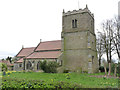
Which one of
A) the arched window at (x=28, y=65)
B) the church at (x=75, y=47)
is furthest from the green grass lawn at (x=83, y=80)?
the arched window at (x=28, y=65)

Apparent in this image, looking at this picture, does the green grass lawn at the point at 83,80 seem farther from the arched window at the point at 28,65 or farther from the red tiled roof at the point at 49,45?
the red tiled roof at the point at 49,45

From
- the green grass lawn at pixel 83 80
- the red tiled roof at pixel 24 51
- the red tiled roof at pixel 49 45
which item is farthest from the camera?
the red tiled roof at pixel 24 51

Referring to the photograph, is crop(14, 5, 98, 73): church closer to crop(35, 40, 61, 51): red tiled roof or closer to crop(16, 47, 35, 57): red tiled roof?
crop(35, 40, 61, 51): red tiled roof

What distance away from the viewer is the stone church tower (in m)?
26.5

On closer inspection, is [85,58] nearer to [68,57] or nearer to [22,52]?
[68,57]

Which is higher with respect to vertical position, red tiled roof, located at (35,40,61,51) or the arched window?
red tiled roof, located at (35,40,61,51)

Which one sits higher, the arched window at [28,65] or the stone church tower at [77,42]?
the stone church tower at [77,42]

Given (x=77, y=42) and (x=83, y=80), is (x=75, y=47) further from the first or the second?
(x=83, y=80)

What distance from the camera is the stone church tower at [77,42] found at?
2650 cm

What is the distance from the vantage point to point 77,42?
2772 cm

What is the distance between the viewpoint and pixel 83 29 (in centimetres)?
2752

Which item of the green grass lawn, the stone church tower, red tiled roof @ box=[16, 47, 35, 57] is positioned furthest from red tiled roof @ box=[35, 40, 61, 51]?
the green grass lawn

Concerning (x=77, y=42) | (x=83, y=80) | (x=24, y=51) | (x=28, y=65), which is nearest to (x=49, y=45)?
(x=28, y=65)

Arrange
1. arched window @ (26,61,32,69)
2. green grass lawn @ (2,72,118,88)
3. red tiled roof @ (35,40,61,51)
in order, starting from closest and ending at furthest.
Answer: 1. green grass lawn @ (2,72,118,88)
2. arched window @ (26,61,32,69)
3. red tiled roof @ (35,40,61,51)
